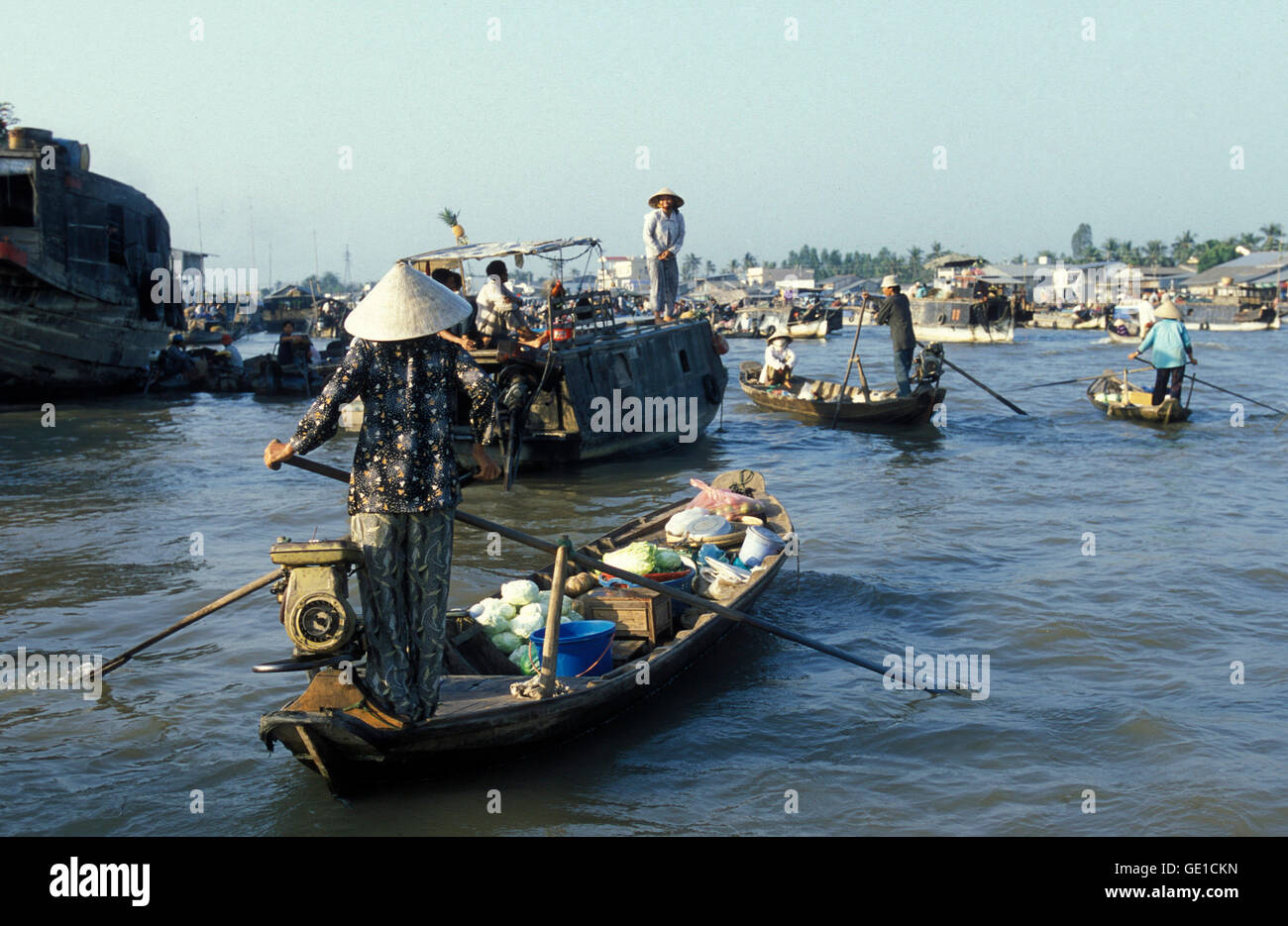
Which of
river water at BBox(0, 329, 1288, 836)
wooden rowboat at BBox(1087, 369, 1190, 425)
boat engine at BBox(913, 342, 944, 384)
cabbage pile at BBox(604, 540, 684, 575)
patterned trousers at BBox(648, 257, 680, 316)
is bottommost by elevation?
river water at BBox(0, 329, 1288, 836)

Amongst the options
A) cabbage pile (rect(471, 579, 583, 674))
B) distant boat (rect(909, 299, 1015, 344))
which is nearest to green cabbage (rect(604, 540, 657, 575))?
cabbage pile (rect(471, 579, 583, 674))

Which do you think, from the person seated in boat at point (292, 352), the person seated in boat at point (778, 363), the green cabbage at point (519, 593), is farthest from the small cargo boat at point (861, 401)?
the green cabbage at point (519, 593)

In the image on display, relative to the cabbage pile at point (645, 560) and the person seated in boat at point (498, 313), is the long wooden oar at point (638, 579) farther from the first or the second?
the person seated in boat at point (498, 313)

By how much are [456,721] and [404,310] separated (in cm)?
185

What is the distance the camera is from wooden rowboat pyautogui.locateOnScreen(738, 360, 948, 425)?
54.4ft

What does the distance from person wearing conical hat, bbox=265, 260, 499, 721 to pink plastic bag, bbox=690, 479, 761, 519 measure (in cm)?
403

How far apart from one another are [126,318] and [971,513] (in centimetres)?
1845

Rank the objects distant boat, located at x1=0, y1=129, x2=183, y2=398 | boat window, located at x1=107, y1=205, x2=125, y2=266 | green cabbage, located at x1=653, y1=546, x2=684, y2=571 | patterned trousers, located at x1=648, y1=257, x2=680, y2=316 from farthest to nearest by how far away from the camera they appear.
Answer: boat window, located at x1=107, y1=205, x2=125, y2=266
distant boat, located at x1=0, y1=129, x2=183, y2=398
patterned trousers, located at x1=648, y1=257, x2=680, y2=316
green cabbage, located at x1=653, y1=546, x2=684, y2=571

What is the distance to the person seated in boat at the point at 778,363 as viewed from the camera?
19.7 metres

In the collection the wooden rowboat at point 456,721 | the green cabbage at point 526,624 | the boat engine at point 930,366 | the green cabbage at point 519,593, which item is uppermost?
the boat engine at point 930,366

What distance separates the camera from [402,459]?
4.33 metres

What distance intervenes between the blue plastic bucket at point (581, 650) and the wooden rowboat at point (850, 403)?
38.6 feet

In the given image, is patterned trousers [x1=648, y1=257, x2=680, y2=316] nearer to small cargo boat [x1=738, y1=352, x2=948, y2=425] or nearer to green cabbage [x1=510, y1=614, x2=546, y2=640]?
small cargo boat [x1=738, y1=352, x2=948, y2=425]
